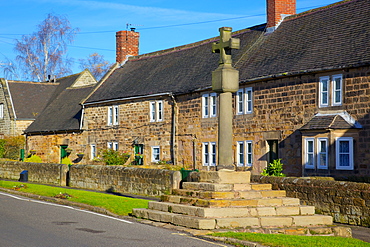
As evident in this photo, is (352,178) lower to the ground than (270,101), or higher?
lower

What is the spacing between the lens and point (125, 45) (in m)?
41.8

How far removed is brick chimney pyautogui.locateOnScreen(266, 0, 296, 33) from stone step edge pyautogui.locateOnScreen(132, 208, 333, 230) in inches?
711

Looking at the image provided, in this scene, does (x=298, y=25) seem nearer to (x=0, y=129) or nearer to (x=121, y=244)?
(x=121, y=244)

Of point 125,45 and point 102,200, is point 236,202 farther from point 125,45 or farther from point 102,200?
point 125,45

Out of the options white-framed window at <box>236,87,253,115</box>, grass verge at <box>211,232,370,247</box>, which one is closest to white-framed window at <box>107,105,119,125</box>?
white-framed window at <box>236,87,253,115</box>

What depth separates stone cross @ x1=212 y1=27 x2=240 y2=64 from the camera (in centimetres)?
1493

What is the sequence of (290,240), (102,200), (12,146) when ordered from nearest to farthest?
1. (290,240)
2. (102,200)
3. (12,146)

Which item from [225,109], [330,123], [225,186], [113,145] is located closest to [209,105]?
[330,123]

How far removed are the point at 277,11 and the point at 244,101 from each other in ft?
19.2

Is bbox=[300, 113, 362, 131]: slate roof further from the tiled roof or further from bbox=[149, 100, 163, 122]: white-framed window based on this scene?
bbox=[149, 100, 163, 122]: white-framed window

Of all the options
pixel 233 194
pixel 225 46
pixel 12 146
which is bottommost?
pixel 233 194

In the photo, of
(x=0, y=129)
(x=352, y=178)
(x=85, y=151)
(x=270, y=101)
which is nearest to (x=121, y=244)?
(x=352, y=178)

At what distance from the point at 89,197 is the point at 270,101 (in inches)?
A: 398

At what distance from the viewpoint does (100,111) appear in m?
37.8
